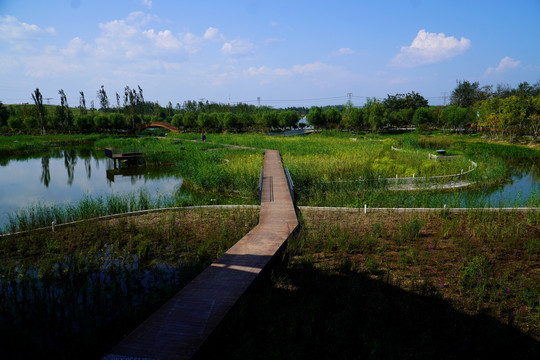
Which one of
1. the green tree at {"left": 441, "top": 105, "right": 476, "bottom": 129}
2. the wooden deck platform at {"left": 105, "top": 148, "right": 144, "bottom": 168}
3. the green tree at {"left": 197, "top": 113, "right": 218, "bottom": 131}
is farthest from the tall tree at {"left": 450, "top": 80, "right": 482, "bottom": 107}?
the wooden deck platform at {"left": 105, "top": 148, "right": 144, "bottom": 168}

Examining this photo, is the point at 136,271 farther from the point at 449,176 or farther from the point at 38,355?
the point at 449,176

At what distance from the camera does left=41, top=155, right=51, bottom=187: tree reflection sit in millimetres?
19577

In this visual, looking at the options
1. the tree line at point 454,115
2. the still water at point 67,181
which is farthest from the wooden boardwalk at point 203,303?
the tree line at point 454,115

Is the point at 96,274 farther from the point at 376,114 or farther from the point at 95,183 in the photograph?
the point at 376,114

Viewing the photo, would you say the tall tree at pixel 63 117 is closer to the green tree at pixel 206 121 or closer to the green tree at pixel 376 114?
the green tree at pixel 206 121

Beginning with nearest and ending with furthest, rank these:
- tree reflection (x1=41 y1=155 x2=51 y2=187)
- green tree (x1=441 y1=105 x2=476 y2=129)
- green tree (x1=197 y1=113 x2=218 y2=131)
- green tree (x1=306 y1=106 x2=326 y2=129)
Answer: tree reflection (x1=41 y1=155 x2=51 y2=187)
green tree (x1=441 y1=105 x2=476 y2=129)
green tree (x1=306 y1=106 x2=326 y2=129)
green tree (x1=197 y1=113 x2=218 y2=131)

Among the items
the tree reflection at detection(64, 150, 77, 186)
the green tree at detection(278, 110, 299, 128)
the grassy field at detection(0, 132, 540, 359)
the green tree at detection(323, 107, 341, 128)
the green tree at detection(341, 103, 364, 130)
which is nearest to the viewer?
the grassy field at detection(0, 132, 540, 359)

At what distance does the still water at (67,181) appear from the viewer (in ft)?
48.8

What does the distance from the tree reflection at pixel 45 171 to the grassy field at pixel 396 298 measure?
1840cm

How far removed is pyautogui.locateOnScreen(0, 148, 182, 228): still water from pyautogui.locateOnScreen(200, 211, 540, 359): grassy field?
10.1 metres

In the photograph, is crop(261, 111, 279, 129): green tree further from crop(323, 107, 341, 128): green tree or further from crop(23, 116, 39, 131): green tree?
crop(23, 116, 39, 131): green tree

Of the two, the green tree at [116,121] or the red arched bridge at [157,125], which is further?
the green tree at [116,121]

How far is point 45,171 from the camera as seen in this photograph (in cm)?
2338

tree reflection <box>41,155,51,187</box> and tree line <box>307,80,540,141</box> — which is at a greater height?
tree line <box>307,80,540,141</box>
